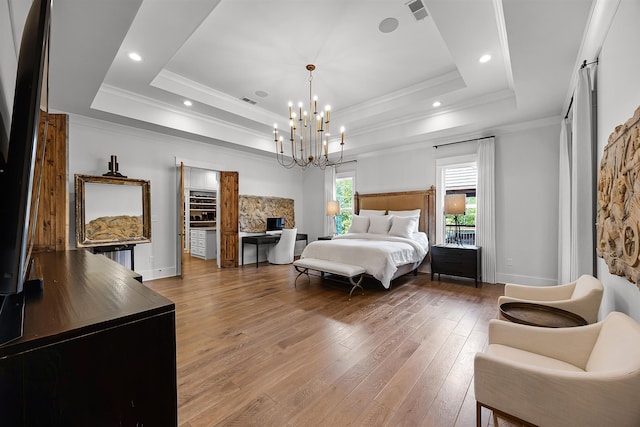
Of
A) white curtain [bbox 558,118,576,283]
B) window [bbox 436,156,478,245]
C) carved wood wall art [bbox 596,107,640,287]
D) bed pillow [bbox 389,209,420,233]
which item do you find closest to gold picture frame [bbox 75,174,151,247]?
bed pillow [bbox 389,209,420,233]

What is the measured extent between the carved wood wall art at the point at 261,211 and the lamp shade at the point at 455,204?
4.13m

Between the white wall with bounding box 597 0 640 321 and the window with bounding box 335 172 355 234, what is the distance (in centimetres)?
485

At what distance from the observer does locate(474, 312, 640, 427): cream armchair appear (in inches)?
40.6

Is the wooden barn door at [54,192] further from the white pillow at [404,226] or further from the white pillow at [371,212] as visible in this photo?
the white pillow at [371,212]

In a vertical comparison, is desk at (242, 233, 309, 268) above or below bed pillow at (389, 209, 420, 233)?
below

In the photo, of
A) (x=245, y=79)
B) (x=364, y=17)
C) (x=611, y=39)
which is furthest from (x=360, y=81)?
(x=611, y=39)

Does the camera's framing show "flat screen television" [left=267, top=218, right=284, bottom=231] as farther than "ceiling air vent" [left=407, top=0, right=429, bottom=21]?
Yes

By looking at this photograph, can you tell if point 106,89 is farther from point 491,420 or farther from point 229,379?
point 491,420

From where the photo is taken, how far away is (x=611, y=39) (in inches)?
78.8

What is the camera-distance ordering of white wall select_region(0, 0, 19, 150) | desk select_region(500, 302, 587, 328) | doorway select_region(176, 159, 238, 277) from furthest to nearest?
doorway select_region(176, 159, 238, 277) → desk select_region(500, 302, 587, 328) → white wall select_region(0, 0, 19, 150)

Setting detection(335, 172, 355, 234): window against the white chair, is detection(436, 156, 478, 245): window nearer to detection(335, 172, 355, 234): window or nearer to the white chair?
detection(335, 172, 355, 234): window

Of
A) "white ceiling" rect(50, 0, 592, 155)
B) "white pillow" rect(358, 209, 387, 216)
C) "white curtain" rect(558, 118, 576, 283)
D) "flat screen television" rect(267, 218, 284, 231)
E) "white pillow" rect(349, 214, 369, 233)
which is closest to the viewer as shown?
"white ceiling" rect(50, 0, 592, 155)

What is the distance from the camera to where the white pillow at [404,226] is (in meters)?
5.02

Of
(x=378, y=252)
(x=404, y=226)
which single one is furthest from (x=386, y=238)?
(x=378, y=252)
